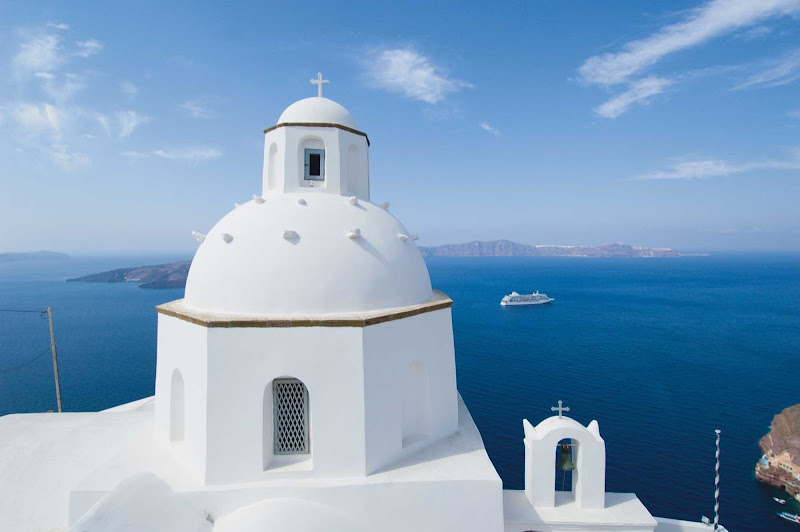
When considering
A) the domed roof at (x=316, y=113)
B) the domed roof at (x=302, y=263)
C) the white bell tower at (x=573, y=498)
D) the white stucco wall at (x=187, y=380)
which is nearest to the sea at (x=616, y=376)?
the white bell tower at (x=573, y=498)

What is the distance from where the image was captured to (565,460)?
26.8 ft

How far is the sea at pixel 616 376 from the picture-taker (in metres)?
17.8

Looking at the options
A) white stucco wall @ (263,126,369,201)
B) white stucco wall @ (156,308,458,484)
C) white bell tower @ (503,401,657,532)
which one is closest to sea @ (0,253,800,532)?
white bell tower @ (503,401,657,532)

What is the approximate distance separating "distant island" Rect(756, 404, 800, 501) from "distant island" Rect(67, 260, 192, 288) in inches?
3825

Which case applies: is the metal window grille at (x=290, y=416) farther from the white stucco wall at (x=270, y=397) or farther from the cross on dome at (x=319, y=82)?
the cross on dome at (x=319, y=82)

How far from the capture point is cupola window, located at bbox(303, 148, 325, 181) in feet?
29.0

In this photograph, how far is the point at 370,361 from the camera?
668 centimetres

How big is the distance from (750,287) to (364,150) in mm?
108745

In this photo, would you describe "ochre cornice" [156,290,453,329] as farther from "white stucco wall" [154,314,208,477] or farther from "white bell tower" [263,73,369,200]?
"white bell tower" [263,73,369,200]

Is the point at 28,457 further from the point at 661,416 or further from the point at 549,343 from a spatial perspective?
the point at 549,343

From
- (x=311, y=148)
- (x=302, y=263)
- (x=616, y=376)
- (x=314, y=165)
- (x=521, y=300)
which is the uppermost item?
(x=311, y=148)

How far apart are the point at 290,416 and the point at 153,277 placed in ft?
369

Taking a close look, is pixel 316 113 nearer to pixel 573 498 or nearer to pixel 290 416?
pixel 290 416

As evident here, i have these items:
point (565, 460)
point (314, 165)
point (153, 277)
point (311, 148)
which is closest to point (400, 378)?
point (565, 460)
